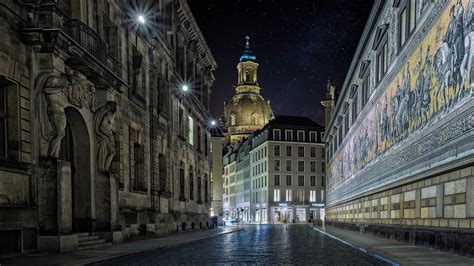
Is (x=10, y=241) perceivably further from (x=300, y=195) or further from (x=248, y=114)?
(x=248, y=114)

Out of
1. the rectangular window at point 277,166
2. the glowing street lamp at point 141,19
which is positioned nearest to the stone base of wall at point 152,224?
the glowing street lamp at point 141,19

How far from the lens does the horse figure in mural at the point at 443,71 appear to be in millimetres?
14477

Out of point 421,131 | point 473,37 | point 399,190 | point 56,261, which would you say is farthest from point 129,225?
point 473,37

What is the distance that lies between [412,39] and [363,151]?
14.2 m

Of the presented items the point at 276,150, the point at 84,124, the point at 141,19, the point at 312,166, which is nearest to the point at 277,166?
the point at 276,150

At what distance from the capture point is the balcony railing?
18609 mm

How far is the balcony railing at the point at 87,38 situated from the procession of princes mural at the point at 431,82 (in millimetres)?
13225

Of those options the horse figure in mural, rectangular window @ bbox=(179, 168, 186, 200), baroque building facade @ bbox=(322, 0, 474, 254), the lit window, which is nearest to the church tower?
the lit window

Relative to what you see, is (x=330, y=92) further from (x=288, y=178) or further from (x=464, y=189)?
(x=464, y=189)

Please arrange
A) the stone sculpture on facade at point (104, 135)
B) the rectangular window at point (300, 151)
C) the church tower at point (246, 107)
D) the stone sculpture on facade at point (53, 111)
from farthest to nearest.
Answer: the church tower at point (246, 107) → the rectangular window at point (300, 151) → the stone sculpture on facade at point (104, 135) → the stone sculpture on facade at point (53, 111)

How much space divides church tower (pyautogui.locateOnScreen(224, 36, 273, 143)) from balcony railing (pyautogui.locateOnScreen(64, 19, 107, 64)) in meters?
124

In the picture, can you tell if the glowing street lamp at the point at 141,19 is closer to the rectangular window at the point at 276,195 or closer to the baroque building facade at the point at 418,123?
the baroque building facade at the point at 418,123

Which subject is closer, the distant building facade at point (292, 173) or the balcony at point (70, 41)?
the balcony at point (70, 41)

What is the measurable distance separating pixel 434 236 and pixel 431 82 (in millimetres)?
5307
